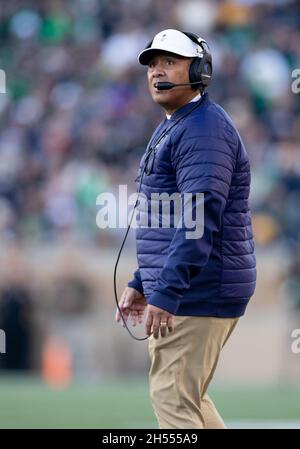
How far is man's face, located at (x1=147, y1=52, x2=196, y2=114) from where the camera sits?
197 inches

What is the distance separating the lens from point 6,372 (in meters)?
11.9

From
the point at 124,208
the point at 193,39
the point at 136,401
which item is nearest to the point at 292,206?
the point at 124,208

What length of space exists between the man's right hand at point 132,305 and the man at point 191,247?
0.86ft

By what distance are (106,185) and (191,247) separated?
26.2 feet

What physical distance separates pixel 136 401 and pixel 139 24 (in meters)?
6.62

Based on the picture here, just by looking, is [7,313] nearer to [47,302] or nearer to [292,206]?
[47,302]

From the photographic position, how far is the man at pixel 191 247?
4660mm

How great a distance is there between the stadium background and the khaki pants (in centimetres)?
453
